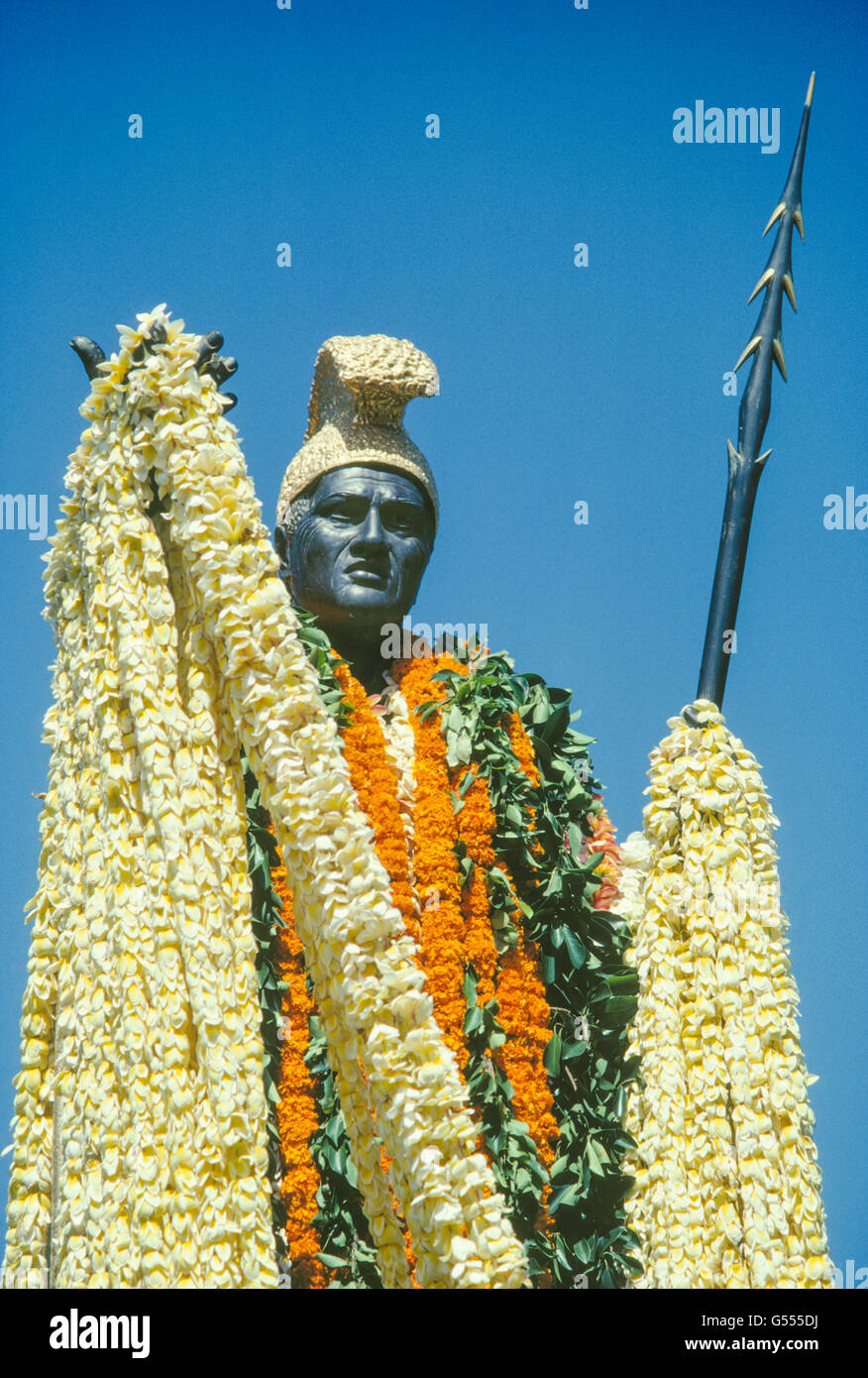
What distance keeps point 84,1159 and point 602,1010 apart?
2.00 metres

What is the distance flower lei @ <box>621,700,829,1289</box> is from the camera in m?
5.33

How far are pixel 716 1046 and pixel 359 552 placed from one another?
2.26m

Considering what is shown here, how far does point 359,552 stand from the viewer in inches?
252

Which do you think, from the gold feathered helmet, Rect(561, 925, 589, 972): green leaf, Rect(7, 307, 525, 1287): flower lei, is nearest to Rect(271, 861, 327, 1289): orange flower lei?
Rect(7, 307, 525, 1287): flower lei

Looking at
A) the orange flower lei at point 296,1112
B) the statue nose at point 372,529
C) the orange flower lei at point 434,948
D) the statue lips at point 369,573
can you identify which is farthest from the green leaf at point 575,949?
the statue nose at point 372,529

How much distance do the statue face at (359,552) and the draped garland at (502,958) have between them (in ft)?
1.04

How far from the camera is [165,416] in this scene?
4855 millimetres

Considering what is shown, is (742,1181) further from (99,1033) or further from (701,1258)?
(99,1033)

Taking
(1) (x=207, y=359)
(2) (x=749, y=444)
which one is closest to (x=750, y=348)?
(2) (x=749, y=444)

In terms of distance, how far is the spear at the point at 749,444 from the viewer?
6.18 metres

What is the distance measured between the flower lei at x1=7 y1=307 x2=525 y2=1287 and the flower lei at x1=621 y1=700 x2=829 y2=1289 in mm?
1220

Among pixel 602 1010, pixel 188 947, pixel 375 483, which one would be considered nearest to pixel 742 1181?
pixel 602 1010

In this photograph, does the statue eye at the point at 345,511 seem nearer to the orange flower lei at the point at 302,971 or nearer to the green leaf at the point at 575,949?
the orange flower lei at the point at 302,971

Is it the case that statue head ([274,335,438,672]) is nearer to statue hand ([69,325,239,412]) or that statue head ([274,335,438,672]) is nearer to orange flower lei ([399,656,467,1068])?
→ orange flower lei ([399,656,467,1068])
